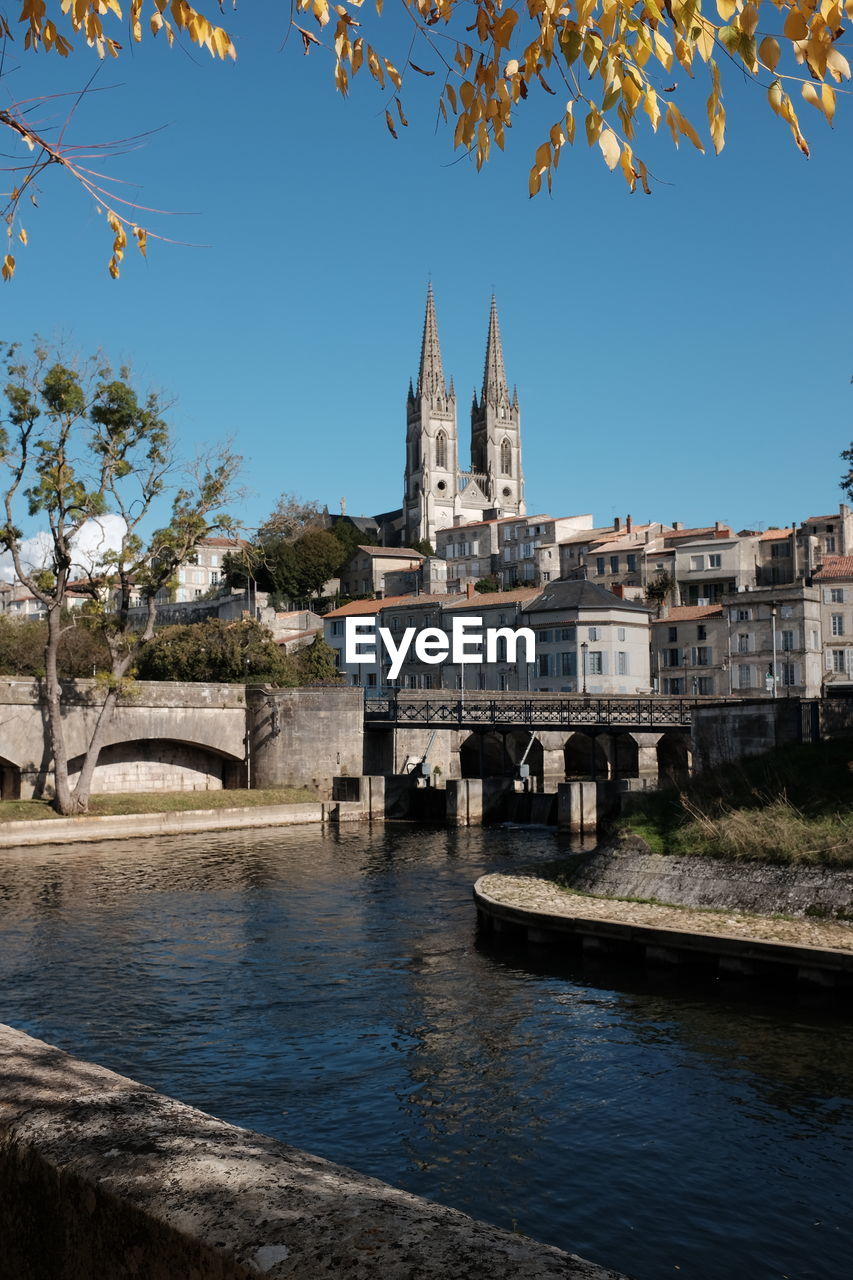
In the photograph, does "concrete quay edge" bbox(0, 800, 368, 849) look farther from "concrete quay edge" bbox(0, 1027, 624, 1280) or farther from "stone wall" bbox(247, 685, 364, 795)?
"concrete quay edge" bbox(0, 1027, 624, 1280)

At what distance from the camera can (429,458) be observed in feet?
616

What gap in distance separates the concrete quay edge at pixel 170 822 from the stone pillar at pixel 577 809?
9841mm

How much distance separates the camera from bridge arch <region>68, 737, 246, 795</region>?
52.2m

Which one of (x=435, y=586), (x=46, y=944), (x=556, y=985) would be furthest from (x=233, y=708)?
(x=435, y=586)

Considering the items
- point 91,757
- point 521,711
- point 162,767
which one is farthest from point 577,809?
point 91,757

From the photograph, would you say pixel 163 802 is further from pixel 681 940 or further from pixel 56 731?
pixel 681 940

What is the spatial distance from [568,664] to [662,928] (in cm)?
6930

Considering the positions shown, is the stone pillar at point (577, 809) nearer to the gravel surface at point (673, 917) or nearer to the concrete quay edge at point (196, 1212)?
the gravel surface at point (673, 917)

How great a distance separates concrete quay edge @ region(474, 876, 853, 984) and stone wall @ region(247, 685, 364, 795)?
30.7 metres


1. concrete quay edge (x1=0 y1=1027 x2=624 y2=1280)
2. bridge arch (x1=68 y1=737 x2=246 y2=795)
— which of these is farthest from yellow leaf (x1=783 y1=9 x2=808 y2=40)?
bridge arch (x1=68 y1=737 x2=246 y2=795)

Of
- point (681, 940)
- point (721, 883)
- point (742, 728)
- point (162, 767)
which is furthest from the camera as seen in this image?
point (162, 767)

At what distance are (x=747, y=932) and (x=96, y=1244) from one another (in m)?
18.7

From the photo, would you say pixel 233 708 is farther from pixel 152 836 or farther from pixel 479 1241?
pixel 479 1241

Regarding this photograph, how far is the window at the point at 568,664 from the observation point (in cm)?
9038
